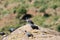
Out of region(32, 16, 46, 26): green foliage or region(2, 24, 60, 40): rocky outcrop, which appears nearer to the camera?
region(2, 24, 60, 40): rocky outcrop

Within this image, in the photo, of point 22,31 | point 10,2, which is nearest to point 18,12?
point 10,2

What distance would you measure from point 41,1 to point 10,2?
14.5ft

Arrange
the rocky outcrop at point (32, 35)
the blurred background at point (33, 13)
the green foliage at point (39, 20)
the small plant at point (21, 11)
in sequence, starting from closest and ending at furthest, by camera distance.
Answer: the rocky outcrop at point (32, 35)
the blurred background at point (33, 13)
the green foliage at point (39, 20)
the small plant at point (21, 11)

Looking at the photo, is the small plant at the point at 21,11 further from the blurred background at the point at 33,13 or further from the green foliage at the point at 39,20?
the green foliage at the point at 39,20

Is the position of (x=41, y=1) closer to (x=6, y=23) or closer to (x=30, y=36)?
(x=6, y=23)

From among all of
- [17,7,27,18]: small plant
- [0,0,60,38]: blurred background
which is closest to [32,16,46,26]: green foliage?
[0,0,60,38]: blurred background

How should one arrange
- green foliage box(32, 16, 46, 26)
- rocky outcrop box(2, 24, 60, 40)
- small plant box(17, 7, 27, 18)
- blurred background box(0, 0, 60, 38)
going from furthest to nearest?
small plant box(17, 7, 27, 18)
green foliage box(32, 16, 46, 26)
blurred background box(0, 0, 60, 38)
rocky outcrop box(2, 24, 60, 40)

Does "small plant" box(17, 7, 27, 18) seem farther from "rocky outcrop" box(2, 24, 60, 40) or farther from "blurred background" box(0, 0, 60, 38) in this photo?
"rocky outcrop" box(2, 24, 60, 40)

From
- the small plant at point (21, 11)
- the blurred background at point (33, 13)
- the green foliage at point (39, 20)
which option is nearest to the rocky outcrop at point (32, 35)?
the blurred background at point (33, 13)

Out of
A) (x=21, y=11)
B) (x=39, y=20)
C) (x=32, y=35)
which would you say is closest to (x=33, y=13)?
(x=21, y=11)

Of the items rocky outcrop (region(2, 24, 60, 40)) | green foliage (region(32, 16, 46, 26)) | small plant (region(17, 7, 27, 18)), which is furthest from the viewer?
small plant (region(17, 7, 27, 18))

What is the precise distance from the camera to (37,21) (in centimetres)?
2086

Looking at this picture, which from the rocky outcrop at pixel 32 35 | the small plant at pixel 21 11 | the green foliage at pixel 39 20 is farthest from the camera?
the small plant at pixel 21 11

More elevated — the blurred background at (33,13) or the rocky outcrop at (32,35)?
the rocky outcrop at (32,35)
